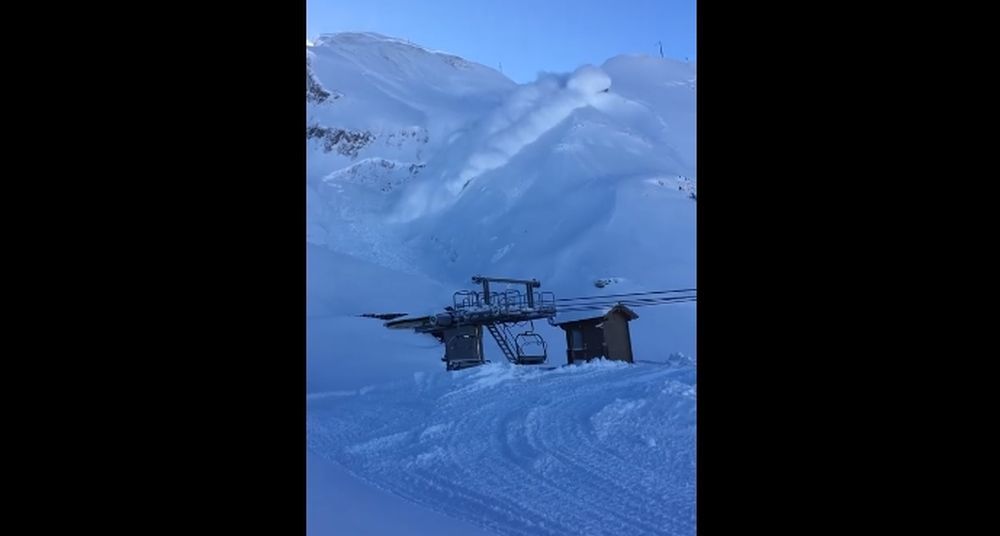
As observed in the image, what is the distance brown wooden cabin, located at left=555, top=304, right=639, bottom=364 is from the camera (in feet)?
31.4

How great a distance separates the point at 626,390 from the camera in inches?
312

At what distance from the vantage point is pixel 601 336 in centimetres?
959

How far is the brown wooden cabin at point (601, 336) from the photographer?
9.59 metres
